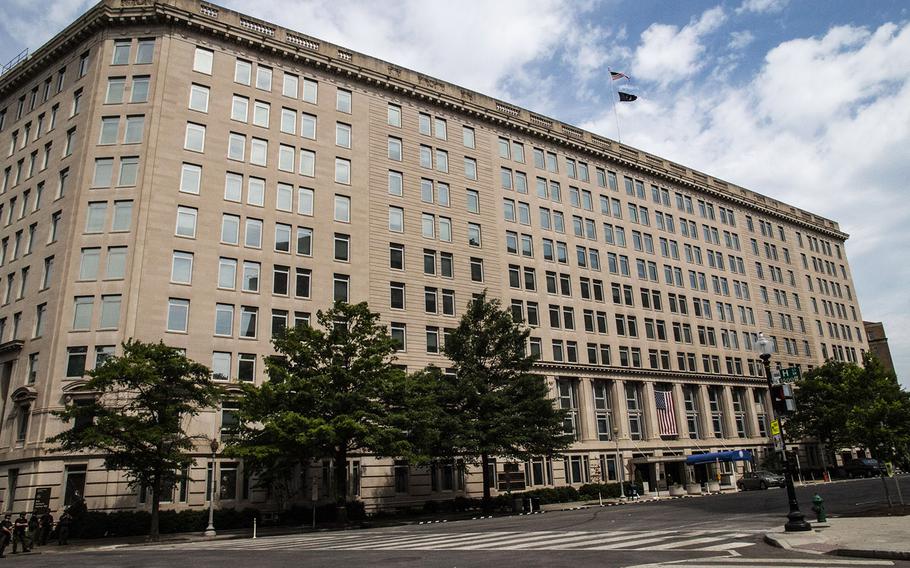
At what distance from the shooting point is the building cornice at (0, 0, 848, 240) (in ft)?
149

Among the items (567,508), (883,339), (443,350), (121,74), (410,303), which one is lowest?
(567,508)

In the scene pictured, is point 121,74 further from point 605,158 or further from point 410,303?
point 605,158

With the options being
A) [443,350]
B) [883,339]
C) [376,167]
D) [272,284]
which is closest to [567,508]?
[443,350]

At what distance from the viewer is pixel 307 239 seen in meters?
46.3

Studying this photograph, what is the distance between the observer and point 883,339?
11369cm

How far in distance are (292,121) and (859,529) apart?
142 ft

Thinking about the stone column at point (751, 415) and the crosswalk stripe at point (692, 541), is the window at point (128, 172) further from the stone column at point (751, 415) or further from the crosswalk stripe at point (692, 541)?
the stone column at point (751, 415)

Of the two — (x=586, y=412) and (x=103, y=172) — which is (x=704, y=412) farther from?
(x=103, y=172)

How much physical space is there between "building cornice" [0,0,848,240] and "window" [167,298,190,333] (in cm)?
2044

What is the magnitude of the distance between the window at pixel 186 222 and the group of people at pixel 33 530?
1772 cm

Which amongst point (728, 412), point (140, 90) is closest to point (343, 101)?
point (140, 90)

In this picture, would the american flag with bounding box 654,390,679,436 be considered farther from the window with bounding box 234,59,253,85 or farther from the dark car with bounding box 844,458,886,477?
the window with bounding box 234,59,253,85

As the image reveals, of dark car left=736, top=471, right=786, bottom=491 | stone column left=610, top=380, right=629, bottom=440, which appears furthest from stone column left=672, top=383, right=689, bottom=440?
dark car left=736, top=471, right=786, bottom=491

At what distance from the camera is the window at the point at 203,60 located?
4606 cm
